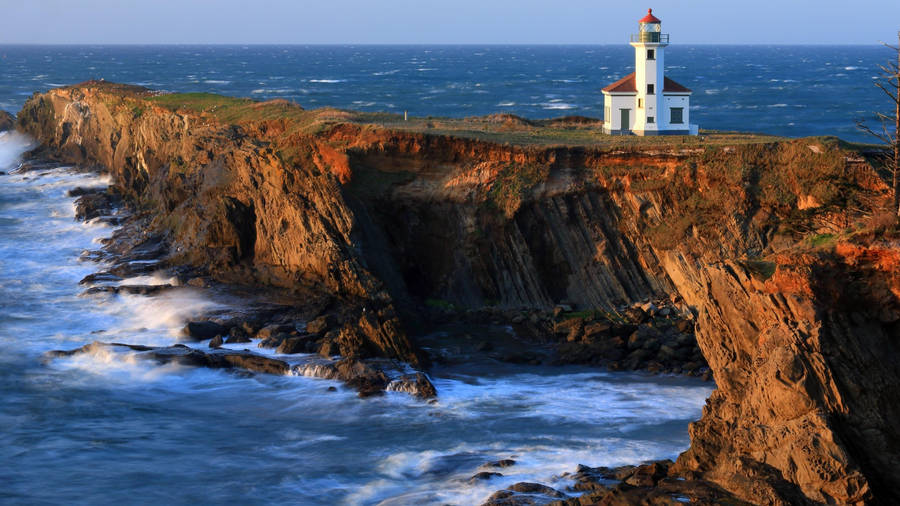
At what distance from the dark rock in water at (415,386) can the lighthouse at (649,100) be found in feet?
73.4

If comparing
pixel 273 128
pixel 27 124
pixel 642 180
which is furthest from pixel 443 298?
pixel 27 124

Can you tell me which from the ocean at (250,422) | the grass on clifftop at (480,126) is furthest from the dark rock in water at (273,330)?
the grass on clifftop at (480,126)

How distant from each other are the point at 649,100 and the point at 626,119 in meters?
1.29

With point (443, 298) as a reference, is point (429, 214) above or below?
above

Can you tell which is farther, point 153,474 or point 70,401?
point 70,401

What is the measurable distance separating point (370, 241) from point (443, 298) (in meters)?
3.19

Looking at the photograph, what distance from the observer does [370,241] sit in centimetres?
3631

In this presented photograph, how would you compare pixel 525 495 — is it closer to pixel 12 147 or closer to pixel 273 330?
pixel 273 330

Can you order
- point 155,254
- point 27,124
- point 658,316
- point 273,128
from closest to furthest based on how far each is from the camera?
point 658,316, point 155,254, point 273,128, point 27,124

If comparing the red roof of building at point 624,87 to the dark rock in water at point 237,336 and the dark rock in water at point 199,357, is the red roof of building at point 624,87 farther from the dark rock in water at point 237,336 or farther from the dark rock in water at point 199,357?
the dark rock in water at point 199,357

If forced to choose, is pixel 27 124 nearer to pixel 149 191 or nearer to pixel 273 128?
pixel 149 191

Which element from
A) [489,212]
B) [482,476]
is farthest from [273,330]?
[482,476]

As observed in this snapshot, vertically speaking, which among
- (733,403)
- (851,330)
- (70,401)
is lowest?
(70,401)

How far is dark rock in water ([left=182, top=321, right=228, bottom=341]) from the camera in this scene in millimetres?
32500
